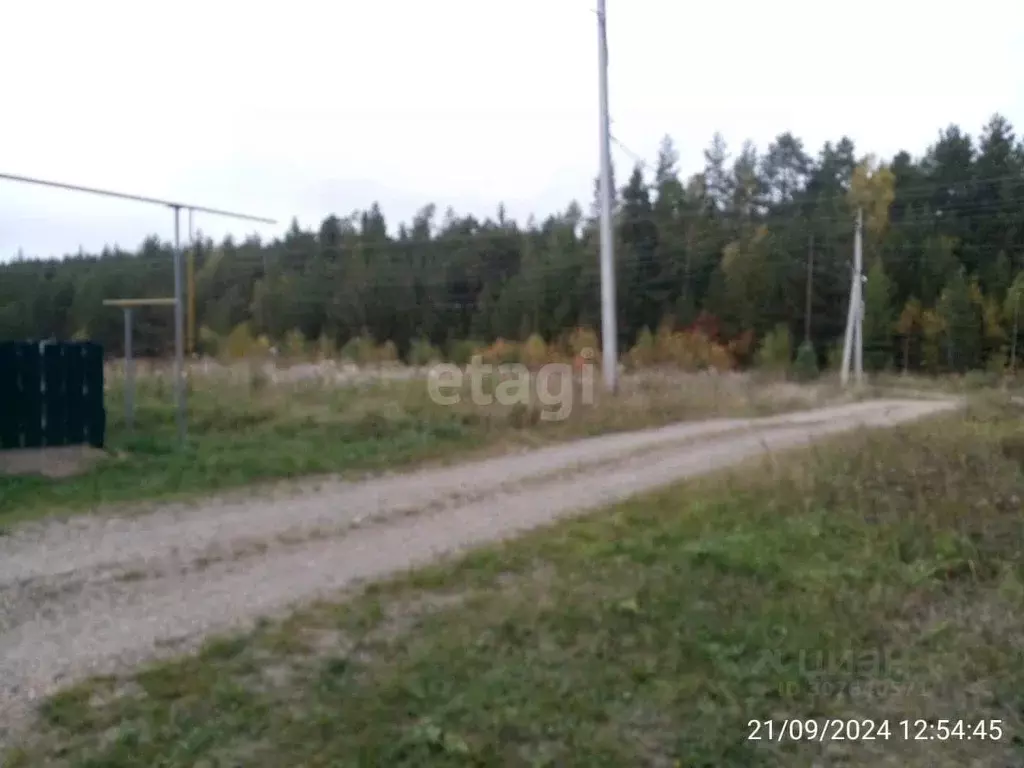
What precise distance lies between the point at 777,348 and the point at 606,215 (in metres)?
28.4

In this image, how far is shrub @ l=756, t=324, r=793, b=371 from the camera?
145 ft

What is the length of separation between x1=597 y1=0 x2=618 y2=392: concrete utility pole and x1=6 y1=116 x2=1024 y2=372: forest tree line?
958 inches

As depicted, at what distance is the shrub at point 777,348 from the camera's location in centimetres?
4419

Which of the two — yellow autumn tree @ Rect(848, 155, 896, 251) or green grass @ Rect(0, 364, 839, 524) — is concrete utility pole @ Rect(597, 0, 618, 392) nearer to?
green grass @ Rect(0, 364, 839, 524)

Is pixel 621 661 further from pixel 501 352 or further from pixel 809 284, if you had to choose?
pixel 809 284

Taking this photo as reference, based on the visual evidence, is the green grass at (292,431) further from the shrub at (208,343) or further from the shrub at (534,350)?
the shrub at (534,350)

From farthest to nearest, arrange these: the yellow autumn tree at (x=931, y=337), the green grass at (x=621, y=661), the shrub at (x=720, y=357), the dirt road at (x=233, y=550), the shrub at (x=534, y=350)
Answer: the yellow autumn tree at (x=931, y=337)
the shrub at (x=720, y=357)
the shrub at (x=534, y=350)
the dirt road at (x=233, y=550)
the green grass at (x=621, y=661)

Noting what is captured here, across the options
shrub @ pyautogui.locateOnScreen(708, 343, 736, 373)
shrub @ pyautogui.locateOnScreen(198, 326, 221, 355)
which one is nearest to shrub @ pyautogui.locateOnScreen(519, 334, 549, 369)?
shrub @ pyautogui.locateOnScreen(708, 343, 736, 373)

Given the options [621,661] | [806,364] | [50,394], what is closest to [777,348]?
[806,364]

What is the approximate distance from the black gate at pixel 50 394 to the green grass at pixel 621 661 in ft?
21.6

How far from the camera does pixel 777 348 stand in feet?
147

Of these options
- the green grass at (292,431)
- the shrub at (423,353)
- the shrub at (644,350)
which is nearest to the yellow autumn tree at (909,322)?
the shrub at (644,350)

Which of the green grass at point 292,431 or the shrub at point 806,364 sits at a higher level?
the shrub at point 806,364

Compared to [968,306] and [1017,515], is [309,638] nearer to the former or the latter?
[1017,515]
